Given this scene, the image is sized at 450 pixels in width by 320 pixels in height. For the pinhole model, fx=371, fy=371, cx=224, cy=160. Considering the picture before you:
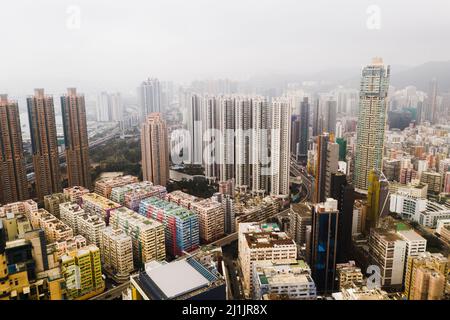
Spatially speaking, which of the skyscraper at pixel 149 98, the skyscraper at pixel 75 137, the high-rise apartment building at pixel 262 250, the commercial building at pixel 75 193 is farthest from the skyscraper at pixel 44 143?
the high-rise apartment building at pixel 262 250

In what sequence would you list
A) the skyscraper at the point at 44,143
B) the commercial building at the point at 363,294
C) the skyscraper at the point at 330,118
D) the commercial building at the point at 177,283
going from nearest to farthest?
1. the commercial building at the point at 177,283
2. the commercial building at the point at 363,294
3. the skyscraper at the point at 44,143
4. the skyscraper at the point at 330,118

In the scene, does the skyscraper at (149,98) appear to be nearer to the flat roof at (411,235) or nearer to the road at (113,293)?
the road at (113,293)

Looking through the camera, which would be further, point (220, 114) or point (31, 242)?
point (220, 114)

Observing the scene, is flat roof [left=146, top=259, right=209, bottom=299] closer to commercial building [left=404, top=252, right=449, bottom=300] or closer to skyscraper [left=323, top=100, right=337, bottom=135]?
commercial building [left=404, top=252, right=449, bottom=300]

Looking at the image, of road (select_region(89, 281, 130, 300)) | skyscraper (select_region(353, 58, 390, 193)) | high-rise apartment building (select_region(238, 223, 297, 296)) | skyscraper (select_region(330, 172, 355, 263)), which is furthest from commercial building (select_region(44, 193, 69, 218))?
skyscraper (select_region(353, 58, 390, 193))

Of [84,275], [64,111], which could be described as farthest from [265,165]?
[84,275]
